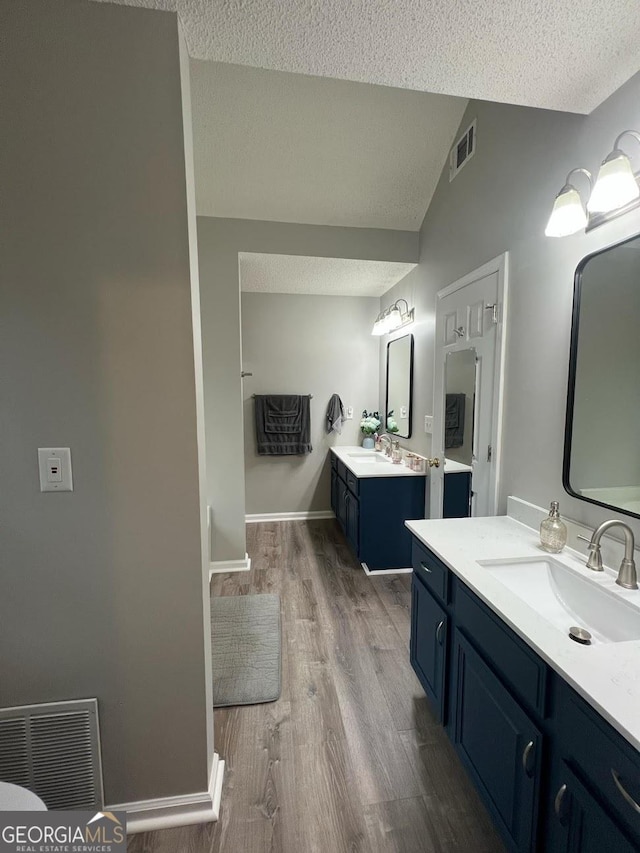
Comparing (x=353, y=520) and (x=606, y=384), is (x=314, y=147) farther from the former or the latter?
(x=353, y=520)

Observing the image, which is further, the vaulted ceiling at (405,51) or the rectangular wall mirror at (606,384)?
the rectangular wall mirror at (606,384)

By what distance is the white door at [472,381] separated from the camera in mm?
1820

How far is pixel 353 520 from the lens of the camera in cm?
296

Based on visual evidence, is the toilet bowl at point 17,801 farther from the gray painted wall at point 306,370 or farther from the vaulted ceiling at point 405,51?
the gray painted wall at point 306,370

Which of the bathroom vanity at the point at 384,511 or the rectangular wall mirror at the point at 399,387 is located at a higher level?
the rectangular wall mirror at the point at 399,387

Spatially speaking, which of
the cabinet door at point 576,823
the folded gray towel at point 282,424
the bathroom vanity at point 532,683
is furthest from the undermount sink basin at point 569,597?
the folded gray towel at point 282,424

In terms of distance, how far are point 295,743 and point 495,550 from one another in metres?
1.13

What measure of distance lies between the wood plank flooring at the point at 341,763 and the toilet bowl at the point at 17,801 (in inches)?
23.7

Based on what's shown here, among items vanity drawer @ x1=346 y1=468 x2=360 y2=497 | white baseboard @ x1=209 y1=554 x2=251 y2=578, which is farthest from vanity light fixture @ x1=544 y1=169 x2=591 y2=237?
white baseboard @ x1=209 y1=554 x2=251 y2=578

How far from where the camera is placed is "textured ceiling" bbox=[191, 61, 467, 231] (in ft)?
6.64

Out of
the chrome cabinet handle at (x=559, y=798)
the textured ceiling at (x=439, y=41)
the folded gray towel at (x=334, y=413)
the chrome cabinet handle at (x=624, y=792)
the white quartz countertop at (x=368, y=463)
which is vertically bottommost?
the chrome cabinet handle at (x=559, y=798)

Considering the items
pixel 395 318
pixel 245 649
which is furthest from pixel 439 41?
pixel 245 649

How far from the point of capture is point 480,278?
1.95 meters

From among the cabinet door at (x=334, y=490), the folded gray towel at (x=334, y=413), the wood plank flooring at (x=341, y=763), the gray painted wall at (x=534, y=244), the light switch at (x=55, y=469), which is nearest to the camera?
the light switch at (x=55, y=469)
